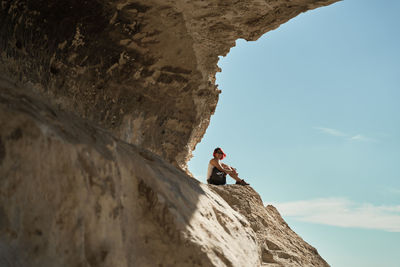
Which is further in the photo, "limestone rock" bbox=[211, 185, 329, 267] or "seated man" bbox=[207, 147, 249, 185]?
"seated man" bbox=[207, 147, 249, 185]

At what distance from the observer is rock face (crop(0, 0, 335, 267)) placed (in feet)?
4.01

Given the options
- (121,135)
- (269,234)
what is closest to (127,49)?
(121,135)

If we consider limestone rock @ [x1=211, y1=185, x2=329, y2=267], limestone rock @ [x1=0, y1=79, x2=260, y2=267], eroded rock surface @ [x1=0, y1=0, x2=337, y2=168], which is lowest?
limestone rock @ [x1=0, y1=79, x2=260, y2=267]

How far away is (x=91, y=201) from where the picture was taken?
136cm

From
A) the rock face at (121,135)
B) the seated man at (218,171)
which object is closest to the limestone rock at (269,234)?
the rock face at (121,135)

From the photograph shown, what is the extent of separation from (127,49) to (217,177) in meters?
1.67

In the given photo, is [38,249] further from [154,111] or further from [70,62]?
[154,111]

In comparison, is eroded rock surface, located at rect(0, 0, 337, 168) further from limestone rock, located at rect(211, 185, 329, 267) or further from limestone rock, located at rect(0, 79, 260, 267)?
limestone rock, located at rect(0, 79, 260, 267)

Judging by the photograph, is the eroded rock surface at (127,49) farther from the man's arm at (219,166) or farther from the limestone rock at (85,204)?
the limestone rock at (85,204)

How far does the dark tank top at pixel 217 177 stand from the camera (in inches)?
159

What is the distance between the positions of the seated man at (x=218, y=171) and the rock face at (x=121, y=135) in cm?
25

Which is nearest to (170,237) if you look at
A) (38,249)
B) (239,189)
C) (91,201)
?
(91,201)

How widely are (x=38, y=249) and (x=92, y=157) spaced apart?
389 millimetres

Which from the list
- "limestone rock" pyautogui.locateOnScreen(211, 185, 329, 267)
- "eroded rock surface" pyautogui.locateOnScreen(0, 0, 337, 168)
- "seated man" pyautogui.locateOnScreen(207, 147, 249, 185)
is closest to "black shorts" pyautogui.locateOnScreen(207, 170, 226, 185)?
"seated man" pyautogui.locateOnScreen(207, 147, 249, 185)
